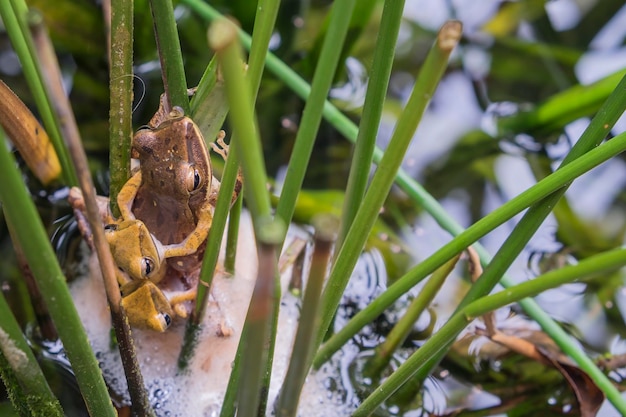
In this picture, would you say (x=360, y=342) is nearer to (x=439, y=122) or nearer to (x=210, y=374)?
(x=210, y=374)

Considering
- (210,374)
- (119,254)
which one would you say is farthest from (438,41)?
(210,374)

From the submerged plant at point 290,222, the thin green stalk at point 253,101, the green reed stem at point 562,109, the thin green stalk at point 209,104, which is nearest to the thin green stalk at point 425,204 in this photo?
the submerged plant at point 290,222

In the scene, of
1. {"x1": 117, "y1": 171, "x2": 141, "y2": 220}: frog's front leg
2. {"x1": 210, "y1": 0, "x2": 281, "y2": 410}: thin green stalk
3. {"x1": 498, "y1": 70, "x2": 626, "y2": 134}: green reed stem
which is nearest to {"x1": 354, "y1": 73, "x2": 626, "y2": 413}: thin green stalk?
{"x1": 210, "y1": 0, "x2": 281, "y2": 410}: thin green stalk

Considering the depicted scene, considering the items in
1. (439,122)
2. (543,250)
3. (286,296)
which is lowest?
(286,296)

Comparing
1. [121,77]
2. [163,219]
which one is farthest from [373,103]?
[163,219]

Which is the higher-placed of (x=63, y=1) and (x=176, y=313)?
(x=63, y=1)

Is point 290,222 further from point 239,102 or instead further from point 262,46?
point 239,102
